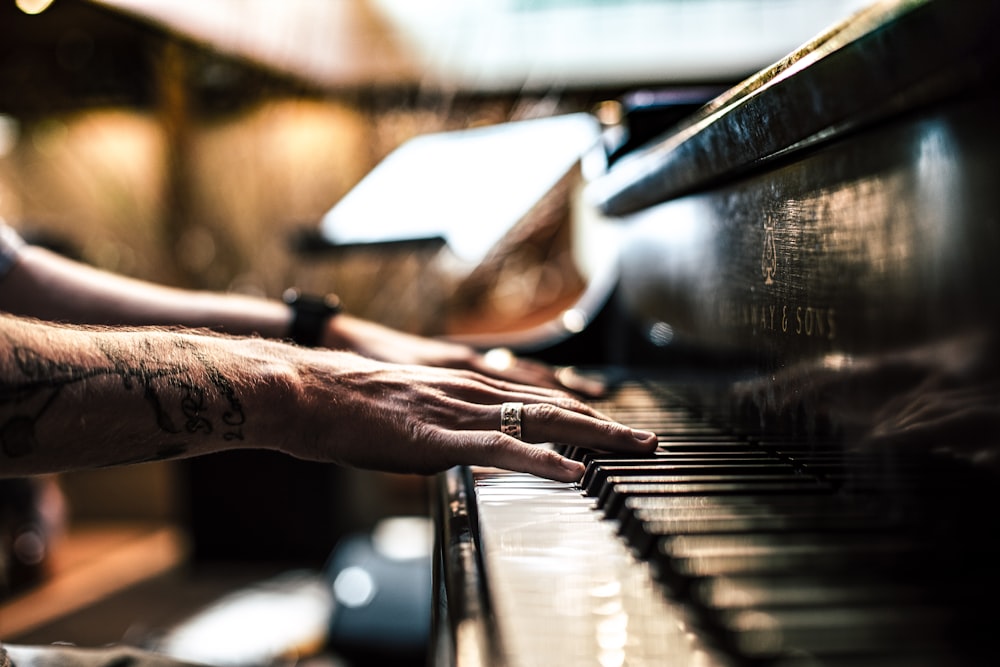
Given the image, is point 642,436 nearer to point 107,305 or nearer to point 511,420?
point 511,420

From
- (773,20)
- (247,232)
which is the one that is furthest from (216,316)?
(773,20)

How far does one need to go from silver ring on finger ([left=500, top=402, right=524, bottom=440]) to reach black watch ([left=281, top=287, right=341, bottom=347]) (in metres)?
0.75

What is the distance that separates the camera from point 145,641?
3.30m

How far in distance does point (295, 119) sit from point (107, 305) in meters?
4.92

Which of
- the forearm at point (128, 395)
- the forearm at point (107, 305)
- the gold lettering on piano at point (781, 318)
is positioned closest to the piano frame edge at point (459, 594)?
the forearm at point (128, 395)

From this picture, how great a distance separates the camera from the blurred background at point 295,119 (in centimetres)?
579

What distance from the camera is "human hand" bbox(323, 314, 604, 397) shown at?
1.53 metres

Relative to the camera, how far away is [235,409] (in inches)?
41.4

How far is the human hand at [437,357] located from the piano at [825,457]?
0.44 meters

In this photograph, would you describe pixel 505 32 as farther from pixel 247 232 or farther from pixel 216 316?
pixel 216 316

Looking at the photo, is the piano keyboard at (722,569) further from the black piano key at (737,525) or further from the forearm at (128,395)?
the forearm at (128,395)

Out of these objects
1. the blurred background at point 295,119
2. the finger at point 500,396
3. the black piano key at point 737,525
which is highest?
the blurred background at point 295,119

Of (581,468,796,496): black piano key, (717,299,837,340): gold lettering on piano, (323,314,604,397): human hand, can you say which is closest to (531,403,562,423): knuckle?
(581,468,796,496): black piano key

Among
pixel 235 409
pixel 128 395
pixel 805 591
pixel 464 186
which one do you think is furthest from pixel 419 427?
pixel 464 186
